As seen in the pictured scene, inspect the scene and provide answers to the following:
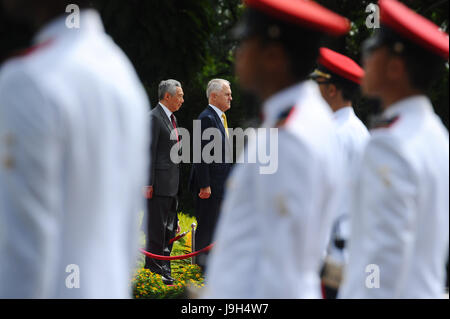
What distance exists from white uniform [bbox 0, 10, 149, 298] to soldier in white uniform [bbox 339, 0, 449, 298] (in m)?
0.94

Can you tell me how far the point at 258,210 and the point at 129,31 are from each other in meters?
5.11

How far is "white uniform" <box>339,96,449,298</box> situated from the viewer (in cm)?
268

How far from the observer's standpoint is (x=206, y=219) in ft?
29.1

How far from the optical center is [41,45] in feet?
6.75

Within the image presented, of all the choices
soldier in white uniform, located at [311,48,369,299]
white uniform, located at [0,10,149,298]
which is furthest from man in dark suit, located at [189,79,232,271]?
white uniform, located at [0,10,149,298]

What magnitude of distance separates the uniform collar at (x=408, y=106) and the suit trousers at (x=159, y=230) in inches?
226

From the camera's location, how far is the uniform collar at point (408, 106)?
9.92ft

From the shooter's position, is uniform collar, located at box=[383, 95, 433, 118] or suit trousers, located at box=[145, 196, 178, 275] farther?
suit trousers, located at box=[145, 196, 178, 275]

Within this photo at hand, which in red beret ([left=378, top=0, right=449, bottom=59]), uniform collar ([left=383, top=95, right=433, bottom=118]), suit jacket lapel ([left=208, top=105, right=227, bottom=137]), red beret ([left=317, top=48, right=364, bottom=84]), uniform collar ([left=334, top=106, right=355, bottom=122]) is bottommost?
uniform collar ([left=383, top=95, right=433, bottom=118])

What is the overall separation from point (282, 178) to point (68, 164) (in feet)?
2.23

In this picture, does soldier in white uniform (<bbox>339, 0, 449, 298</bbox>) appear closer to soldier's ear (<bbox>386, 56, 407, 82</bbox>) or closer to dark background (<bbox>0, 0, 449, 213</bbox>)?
soldier's ear (<bbox>386, 56, 407, 82</bbox>)

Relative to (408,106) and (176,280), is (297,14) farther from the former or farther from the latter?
(176,280)

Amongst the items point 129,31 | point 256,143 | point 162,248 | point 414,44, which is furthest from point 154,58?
point 256,143
